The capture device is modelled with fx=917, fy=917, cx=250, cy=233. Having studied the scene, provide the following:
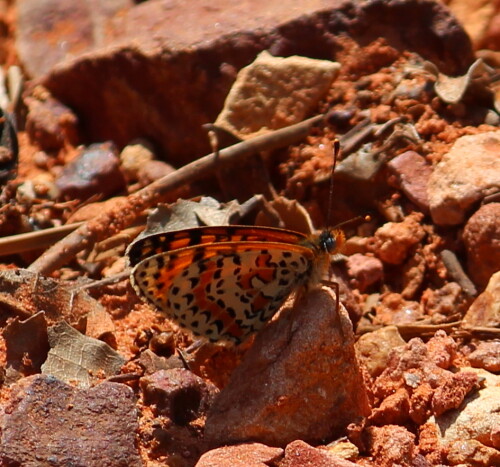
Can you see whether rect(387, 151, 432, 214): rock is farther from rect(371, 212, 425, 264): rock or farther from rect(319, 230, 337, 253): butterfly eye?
→ rect(319, 230, 337, 253): butterfly eye

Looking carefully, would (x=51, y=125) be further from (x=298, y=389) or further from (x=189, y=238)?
(x=298, y=389)

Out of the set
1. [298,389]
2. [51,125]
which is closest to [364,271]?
[298,389]

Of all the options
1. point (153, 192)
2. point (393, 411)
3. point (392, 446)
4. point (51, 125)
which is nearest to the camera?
point (392, 446)

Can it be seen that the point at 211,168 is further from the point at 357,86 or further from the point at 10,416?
the point at 10,416

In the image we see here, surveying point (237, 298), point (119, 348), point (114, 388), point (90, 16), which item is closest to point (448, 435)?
point (237, 298)

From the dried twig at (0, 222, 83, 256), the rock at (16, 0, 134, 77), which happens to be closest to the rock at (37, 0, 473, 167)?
the rock at (16, 0, 134, 77)

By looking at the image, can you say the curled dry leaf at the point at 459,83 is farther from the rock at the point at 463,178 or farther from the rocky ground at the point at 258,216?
the rock at the point at 463,178
